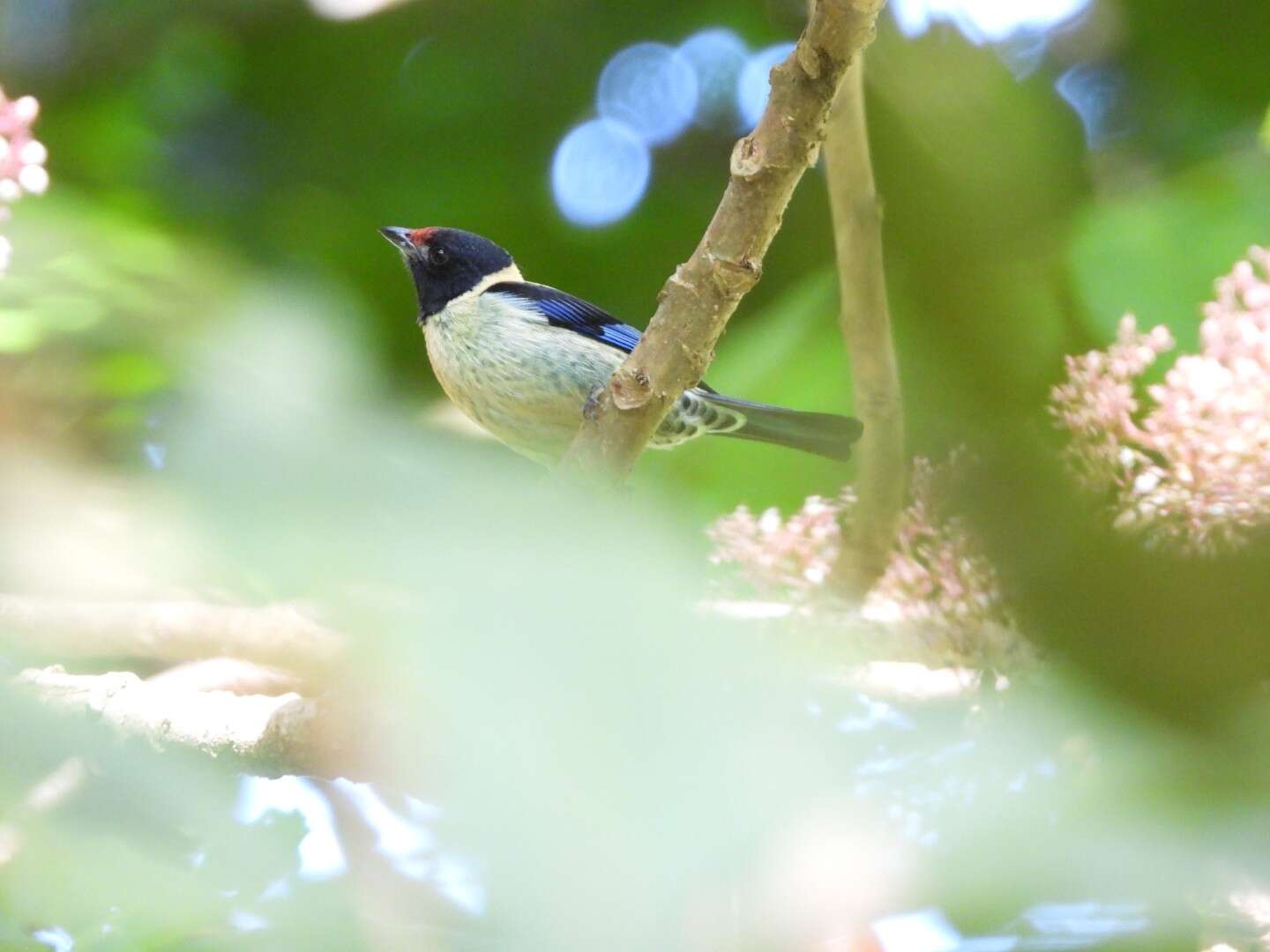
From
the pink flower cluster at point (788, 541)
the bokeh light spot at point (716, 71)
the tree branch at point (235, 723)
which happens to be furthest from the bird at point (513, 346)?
the tree branch at point (235, 723)

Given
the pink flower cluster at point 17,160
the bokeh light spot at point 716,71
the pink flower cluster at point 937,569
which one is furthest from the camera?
the bokeh light spot at point 716,71

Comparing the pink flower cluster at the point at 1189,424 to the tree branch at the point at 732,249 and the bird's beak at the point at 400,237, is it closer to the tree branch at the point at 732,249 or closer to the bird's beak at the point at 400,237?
the tree branch at the point at 732,249

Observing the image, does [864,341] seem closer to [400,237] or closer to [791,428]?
[791,428]

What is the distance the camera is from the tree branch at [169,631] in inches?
26.5

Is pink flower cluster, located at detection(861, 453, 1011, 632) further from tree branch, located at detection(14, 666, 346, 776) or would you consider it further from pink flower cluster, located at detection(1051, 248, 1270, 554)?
tree branch, located at detection(14, 666, 346, 776)

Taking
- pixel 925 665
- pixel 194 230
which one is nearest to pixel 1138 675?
pixel 925 665

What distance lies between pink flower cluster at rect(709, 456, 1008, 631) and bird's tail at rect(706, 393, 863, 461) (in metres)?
0.07

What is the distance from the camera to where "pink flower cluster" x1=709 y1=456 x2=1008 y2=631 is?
2.26 ft

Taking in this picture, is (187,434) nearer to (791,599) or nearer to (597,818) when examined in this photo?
(597,818)

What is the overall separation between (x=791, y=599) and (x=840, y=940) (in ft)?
2.23

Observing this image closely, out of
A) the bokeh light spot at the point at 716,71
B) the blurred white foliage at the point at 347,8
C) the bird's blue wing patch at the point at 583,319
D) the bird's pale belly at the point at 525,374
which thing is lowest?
the bird's pale belly at the point at 525,374

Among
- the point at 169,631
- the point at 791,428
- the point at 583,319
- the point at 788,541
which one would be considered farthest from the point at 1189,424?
the point at 583,319

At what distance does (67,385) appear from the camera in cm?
80

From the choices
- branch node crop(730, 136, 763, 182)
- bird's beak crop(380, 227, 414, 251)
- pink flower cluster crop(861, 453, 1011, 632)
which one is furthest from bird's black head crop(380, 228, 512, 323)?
pink flower cluster crop(861, 453, 1011, 632)
